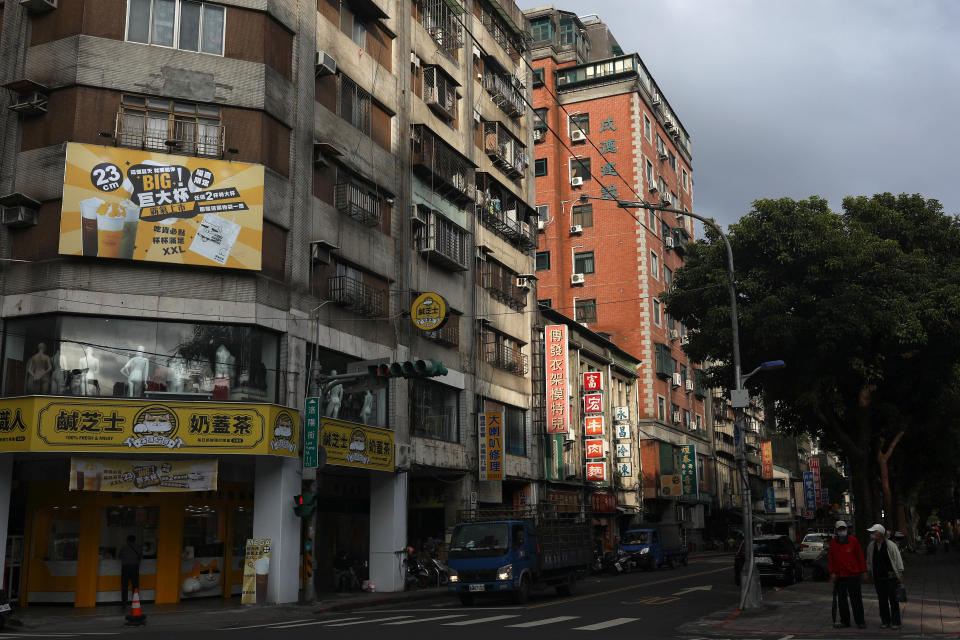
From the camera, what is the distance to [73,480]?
2231 cm

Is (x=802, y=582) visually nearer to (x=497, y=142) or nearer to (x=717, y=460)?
(x=497, y=142)

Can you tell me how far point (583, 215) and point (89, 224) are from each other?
143 feet

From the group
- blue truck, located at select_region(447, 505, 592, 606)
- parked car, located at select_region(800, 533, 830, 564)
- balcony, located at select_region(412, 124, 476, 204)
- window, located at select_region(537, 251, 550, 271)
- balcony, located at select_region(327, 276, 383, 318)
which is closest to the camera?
blue truck, located at select_region(447, 505, 592, 606)

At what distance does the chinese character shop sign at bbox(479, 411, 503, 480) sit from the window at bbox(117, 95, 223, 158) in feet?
51.6

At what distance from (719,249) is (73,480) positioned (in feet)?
68.6

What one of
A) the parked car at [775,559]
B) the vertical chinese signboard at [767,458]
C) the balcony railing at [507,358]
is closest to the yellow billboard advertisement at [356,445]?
the balcony railing at [507,358]

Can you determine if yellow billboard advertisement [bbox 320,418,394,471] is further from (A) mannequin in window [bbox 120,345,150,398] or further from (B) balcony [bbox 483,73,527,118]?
(B) balcony [bbox 483,73,527,118]

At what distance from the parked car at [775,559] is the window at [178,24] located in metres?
22.6

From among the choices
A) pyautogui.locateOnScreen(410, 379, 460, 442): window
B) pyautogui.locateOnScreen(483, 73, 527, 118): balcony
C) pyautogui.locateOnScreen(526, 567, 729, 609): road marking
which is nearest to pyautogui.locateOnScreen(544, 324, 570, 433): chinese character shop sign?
pyautogui.locateOnScreen(410, 379, 460, 442): window

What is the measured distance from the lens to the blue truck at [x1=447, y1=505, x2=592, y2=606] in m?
23.3

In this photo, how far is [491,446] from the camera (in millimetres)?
35594

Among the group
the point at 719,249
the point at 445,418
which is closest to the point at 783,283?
the point at 719,249

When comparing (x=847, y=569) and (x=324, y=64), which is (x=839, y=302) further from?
(x=324, y=64)

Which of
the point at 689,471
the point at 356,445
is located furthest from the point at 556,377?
the point at 689,471
